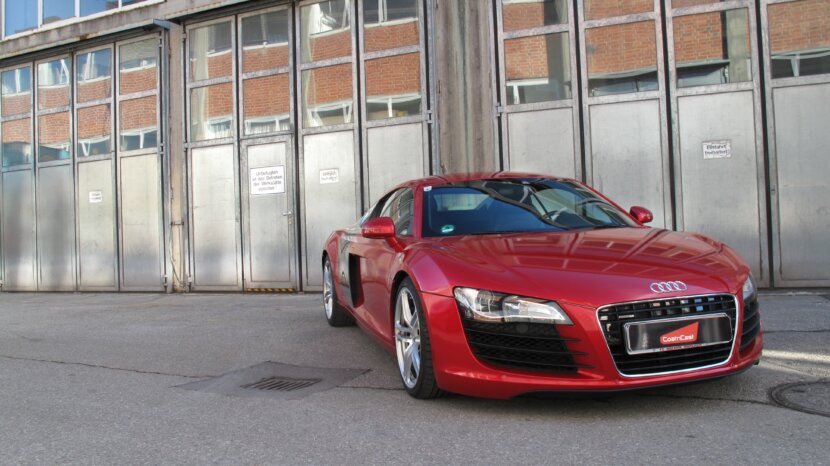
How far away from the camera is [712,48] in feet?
29.8

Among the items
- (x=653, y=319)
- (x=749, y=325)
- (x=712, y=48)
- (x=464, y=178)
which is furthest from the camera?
(x=712, y=48)

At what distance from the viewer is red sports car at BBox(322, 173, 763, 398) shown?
3279 millimetres

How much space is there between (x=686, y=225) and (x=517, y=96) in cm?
300

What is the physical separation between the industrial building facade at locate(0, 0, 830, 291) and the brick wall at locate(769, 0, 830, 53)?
0.06 ft

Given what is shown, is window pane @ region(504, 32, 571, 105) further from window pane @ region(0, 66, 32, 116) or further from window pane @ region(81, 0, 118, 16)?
window pane @ region(0, 66, 32, 116)

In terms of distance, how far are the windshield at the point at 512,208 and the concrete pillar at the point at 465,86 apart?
16.1ft

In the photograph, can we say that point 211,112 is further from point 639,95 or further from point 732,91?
point 732,91

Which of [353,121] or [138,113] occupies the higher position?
[138,113]

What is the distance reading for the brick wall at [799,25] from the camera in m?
8.69

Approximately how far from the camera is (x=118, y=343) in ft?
21.6

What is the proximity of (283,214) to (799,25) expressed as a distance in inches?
317

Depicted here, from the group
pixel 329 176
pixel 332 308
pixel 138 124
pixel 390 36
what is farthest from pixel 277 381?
pixel 138 124

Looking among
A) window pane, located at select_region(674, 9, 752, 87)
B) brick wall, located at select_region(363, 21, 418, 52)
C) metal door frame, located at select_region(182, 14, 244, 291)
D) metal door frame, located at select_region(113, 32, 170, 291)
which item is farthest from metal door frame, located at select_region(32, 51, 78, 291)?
window pane, located at select_region(674, 9, 752, 87)

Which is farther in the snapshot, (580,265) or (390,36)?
(390,36)
